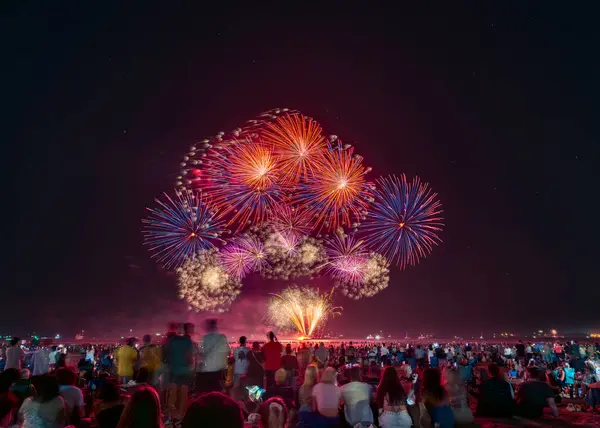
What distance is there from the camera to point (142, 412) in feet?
16.8

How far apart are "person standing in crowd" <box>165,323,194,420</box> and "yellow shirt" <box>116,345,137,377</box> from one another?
3509 mm

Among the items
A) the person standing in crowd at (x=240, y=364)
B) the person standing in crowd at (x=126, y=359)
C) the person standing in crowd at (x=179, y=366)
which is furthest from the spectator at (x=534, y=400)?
the person standing in crowd at (x=126, y=359)

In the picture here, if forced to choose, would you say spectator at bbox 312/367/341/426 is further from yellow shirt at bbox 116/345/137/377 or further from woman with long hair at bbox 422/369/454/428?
yellow shirt at bbox 116/345/137/377

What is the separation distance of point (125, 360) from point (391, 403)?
9153 millimetres

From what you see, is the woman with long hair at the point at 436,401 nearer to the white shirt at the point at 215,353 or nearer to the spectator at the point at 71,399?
the white shirt at the point at 215,353

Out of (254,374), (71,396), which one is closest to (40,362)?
(254,374)

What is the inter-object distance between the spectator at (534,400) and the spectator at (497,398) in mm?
229

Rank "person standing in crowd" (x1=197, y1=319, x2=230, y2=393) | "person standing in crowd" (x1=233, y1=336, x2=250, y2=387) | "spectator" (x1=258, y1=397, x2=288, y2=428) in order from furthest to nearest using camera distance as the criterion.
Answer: "person standing in crowd" (x1=233, y1=336, x2=250, y2=387) → "person standing in crowd" (x1=197, y1=319, x2=230, y2=393) → "spectator" (x1=258, y1=397, x2=288, y2=428)

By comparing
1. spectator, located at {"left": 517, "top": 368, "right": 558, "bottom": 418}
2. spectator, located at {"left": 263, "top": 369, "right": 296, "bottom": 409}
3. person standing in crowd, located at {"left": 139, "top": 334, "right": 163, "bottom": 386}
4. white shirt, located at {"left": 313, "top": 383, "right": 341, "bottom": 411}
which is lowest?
spectator, located at {"left": 517, "top": 368, "right": 558, "bottom": 418}

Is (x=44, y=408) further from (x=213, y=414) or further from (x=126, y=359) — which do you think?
(x=126, y=359)

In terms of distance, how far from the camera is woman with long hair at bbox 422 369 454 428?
7984 millimetres

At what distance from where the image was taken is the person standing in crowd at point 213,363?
10.6 metres

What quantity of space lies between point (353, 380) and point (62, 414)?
4.77 metres

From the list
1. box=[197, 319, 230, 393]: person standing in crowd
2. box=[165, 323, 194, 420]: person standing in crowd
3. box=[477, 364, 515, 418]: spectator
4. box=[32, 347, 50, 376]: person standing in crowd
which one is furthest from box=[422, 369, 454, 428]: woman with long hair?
box=[32, 347, 50, 376]: person standing in crowd
